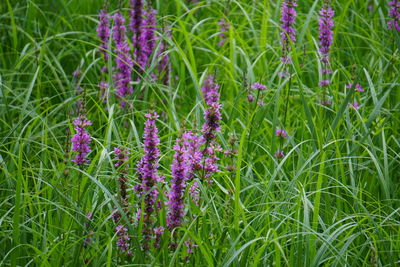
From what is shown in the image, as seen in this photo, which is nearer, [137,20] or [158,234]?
[158,234]

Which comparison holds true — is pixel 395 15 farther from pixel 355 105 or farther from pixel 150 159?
Answer: pixel 150 159

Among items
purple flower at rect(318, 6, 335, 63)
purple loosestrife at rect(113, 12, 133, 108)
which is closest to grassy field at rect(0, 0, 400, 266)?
purple flower at rect(318, 6, 335, 63)

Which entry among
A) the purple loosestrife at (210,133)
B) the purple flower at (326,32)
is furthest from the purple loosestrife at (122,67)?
the purple loosestrife at (210,133)

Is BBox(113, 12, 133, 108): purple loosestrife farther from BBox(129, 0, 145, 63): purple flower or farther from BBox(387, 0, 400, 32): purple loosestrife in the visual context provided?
BBox(387, 0, 400, 32): purple loosestrife

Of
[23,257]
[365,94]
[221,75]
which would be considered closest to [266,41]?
[221,75]

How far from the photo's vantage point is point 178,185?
3.14 m

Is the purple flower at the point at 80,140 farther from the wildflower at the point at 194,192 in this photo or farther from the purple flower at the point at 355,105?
the purple flower at the point at 355,105

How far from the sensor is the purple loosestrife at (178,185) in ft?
10.2

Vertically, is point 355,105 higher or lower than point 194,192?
higher

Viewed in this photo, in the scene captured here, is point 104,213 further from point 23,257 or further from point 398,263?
point 398,263

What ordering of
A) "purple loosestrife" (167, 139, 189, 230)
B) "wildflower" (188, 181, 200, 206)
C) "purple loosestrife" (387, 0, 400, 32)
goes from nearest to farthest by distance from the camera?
1. "purple loosestrife" (167, 139, 189, 230)
2. "wildflower" (188, 181, 200, 206)
3. "purple loosestrife" (387, 0, 400, 32)

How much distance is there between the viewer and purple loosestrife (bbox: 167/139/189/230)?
3.12m

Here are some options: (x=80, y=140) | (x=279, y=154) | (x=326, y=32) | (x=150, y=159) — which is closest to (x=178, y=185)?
(x=150, y=159)

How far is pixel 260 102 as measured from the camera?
4.41m
